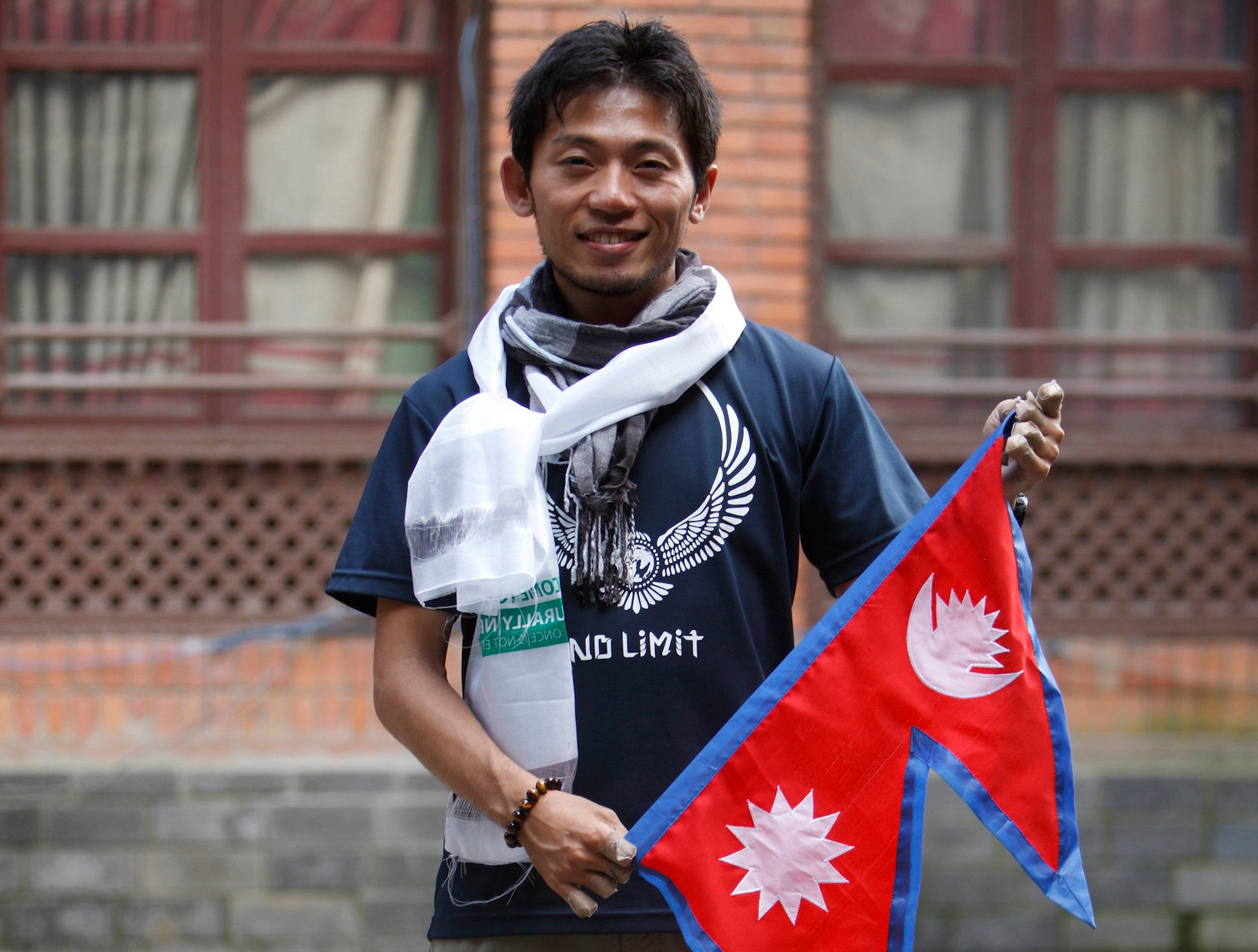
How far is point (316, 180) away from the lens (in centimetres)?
548

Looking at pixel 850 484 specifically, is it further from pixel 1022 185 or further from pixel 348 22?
pixel 348 22

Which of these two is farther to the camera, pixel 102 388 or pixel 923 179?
pixel 923 179

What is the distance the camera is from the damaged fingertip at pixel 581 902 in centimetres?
176

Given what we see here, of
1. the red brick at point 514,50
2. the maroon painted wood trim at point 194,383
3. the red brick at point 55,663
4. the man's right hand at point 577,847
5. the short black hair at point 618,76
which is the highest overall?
the red brick at point 514,50

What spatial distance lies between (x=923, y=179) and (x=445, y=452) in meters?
4.18

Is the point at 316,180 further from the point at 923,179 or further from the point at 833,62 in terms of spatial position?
the point at 923,179

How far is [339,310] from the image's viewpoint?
5477 mm

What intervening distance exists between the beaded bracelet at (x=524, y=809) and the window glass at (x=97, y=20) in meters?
4.59

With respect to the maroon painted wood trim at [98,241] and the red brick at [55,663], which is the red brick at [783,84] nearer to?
the maroon painted wood trim at [98,241]

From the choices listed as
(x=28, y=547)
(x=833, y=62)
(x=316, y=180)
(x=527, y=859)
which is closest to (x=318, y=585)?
(x=28, y=547)

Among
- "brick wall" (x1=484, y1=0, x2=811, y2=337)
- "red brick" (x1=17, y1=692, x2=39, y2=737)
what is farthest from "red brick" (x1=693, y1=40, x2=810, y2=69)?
"red brick" (x1=17, y1=692, x2=39, y2=737)

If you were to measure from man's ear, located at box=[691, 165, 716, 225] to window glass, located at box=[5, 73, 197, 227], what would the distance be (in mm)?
3870

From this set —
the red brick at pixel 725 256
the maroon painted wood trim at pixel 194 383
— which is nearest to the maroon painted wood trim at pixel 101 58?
→ the maroon painted wood trim at pixel 194 383

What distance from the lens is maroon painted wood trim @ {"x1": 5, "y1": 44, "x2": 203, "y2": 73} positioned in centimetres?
536
